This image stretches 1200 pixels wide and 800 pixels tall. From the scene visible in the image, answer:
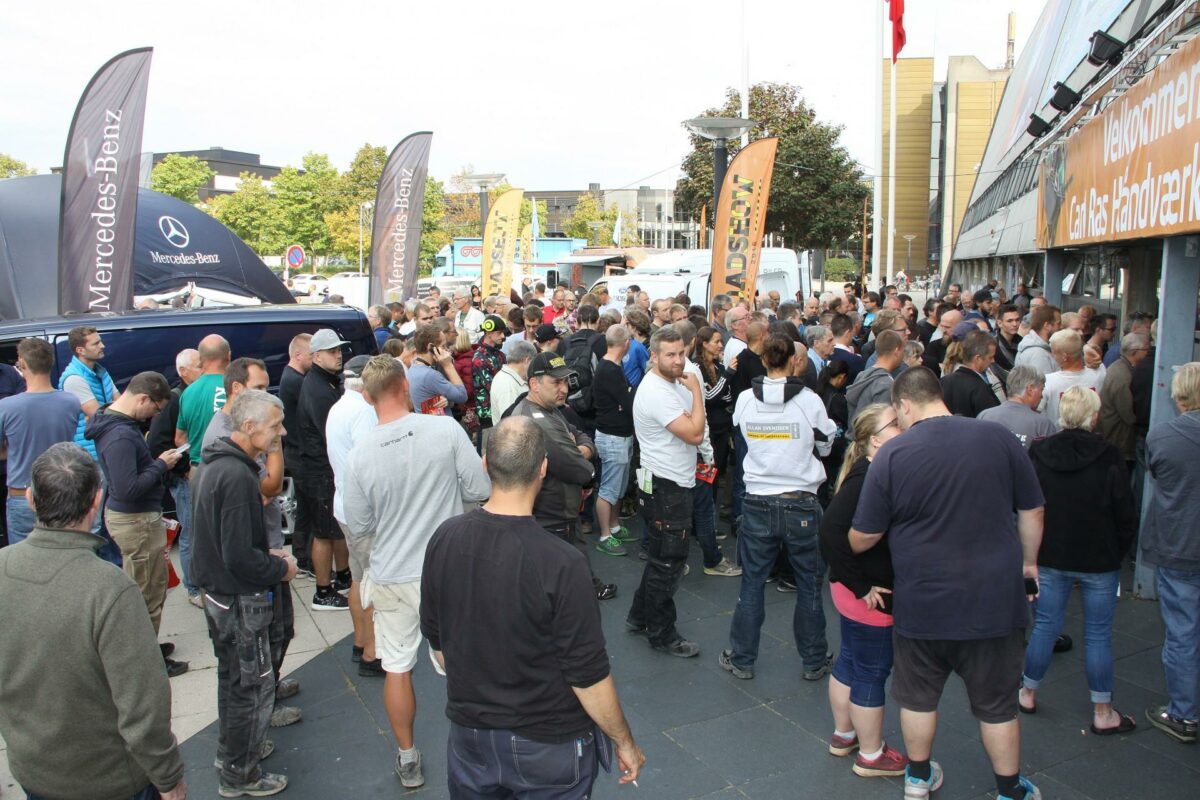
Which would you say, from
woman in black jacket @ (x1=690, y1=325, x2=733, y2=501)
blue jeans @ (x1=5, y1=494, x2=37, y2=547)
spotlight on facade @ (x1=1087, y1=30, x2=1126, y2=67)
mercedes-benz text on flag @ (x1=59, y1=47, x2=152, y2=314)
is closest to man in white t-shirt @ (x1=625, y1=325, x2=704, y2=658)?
woman in black jacket @ (x1=690, y1=325, x2=733, y2=501)

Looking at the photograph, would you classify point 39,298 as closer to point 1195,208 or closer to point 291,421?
point 291,421

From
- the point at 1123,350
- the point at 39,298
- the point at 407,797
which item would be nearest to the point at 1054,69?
the point at 1123,350

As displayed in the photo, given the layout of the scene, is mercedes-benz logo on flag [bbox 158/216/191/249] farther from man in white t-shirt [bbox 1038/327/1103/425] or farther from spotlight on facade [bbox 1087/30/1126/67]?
man in white t-shirt [bbox 1038/327/1103/425]

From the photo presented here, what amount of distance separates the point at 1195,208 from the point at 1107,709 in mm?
2830

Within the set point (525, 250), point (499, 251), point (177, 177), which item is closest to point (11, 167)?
point (177, 177)

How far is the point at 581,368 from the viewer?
308 inches

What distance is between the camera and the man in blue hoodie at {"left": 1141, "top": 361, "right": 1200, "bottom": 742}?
13.7ft

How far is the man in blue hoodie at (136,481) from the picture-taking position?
480 centimetres

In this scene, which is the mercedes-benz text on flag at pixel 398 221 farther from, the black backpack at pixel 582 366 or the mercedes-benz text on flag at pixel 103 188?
the black backpack at pixel 582 366

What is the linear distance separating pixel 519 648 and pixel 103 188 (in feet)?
28.4

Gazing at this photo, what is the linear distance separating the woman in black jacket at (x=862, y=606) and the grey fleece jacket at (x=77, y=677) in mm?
2645

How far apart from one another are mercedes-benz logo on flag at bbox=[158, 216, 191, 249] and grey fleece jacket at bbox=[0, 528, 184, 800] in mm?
13983

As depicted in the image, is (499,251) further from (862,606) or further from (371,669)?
(862,606)

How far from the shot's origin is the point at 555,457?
179 inches
